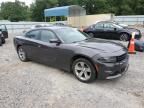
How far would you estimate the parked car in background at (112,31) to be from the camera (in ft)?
41.0

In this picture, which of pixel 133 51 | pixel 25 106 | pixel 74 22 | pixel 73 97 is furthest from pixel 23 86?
pixel 74 22

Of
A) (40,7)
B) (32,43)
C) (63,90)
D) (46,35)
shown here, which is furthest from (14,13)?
(63,90)

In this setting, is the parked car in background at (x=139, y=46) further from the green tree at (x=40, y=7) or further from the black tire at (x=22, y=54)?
the green tree at (x=40, y=7)

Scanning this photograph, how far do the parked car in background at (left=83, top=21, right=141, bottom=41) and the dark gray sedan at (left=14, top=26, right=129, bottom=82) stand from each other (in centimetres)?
702

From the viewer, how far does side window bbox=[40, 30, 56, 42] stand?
238 inches

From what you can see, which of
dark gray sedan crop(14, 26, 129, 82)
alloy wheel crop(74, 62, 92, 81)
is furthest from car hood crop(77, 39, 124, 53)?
alloy wheel crop(74, 62, 92, 81)

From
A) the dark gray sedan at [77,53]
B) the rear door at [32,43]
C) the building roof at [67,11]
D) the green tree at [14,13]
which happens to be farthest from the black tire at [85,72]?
the green tree at [14,13]

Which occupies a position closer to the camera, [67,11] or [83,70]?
[83,70]

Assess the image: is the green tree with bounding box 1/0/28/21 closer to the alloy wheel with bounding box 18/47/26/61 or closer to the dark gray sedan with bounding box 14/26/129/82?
the alloy wheel with bounding box 18/47/26/61

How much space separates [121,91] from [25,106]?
2.29 meters

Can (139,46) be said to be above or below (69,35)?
below

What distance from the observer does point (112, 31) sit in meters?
13.1

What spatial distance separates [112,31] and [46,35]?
781 centimetres

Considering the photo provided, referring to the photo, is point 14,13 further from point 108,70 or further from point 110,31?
point 108,70
